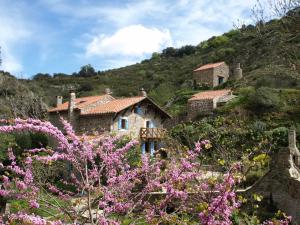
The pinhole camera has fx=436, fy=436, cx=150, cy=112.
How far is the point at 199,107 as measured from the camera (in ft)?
136

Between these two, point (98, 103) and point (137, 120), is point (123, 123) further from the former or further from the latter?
point (98, 103)

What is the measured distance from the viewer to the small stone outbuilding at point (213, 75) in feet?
183

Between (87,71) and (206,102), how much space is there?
59158 millimetres

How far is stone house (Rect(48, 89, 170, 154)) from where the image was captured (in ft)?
98.2

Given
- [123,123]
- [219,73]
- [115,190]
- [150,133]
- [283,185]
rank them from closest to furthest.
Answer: [115,190], [283,185], [123,123], [150,133], [219,73]

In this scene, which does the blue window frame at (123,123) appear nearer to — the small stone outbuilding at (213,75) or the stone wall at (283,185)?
the stone wall at (283,185)

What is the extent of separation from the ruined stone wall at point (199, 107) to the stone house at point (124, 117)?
810 cm

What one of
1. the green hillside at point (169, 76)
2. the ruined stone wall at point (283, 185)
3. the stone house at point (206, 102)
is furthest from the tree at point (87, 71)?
the ruined stone wall at point (283, 185)

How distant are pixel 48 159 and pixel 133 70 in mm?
90006

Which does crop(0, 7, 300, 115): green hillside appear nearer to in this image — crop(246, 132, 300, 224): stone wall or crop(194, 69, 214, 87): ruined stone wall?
crop(194, 69, 214, 87): ruined stone wall

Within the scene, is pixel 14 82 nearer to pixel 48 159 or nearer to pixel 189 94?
pixel 189 94

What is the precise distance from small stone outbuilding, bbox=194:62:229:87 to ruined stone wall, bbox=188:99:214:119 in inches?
585

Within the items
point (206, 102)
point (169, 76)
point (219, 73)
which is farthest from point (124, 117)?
point (169, 76)

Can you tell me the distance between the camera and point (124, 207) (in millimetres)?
6488
